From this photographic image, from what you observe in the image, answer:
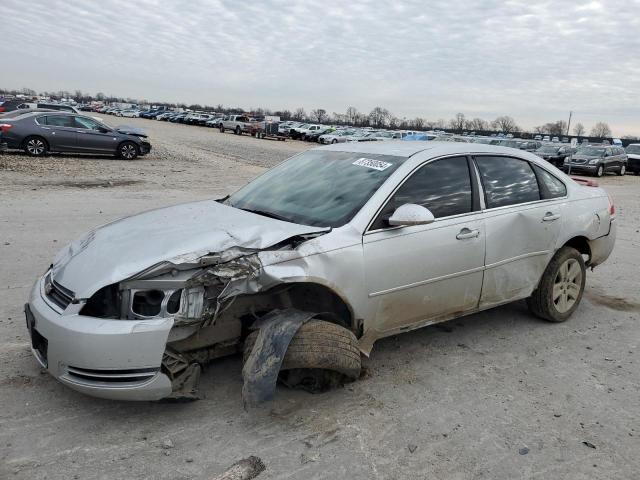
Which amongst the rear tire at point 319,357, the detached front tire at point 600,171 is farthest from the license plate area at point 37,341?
the detached front tire at point 600,171

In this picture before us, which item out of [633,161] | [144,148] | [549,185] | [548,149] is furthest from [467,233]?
[633,161]

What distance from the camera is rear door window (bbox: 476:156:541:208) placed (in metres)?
4.57

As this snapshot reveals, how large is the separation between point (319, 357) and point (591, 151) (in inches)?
1152

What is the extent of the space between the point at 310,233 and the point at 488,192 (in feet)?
5.89

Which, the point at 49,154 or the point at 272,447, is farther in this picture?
the point at 49,154

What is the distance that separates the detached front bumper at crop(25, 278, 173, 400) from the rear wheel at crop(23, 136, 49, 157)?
16.6 meters

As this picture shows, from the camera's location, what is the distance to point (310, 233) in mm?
3539

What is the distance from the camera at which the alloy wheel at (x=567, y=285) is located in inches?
199

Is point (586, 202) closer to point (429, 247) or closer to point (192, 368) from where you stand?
point (429, 247)

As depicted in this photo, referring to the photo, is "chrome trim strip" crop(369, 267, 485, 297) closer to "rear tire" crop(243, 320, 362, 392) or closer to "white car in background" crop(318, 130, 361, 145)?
"rear tire" crop(243, 320, 362, 392)

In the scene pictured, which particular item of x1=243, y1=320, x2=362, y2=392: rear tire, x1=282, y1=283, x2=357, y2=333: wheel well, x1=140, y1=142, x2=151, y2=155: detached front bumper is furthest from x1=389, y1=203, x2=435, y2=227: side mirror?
x1=140, y1=142, x2=151, y2=155: detached front bumper

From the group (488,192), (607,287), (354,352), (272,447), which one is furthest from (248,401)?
(607,287)

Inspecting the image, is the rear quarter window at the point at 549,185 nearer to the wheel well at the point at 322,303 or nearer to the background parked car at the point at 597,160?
the wheel well at the point at 322,303

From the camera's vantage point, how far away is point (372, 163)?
4297 mm
